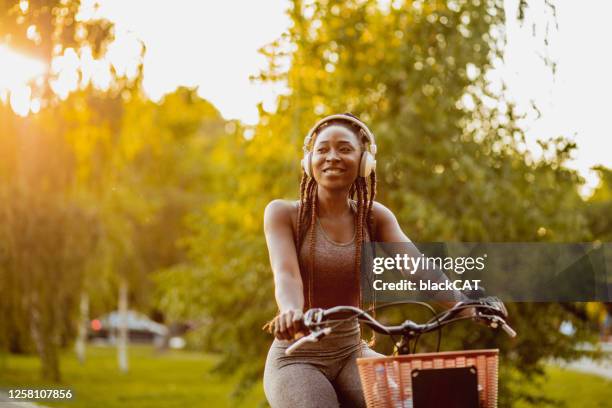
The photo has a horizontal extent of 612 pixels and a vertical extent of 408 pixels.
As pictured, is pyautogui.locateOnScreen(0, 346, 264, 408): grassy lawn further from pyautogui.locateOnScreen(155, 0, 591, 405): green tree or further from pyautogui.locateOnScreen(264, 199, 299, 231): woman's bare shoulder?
pyautogui.locateOnScreen(264, 199, 299, 231): woman's bare shoulder

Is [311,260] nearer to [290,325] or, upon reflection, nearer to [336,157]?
[336,157]

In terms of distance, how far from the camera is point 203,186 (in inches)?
1271

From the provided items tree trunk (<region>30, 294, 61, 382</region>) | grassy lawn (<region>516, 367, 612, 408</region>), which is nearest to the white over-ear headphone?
grassy lawn (<region>516, 367, 612, 408</region>)

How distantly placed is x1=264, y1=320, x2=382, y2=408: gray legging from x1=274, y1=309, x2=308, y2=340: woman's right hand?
0.90 ft

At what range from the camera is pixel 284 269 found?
2.97 meters

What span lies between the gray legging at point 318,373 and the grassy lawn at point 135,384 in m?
8.56

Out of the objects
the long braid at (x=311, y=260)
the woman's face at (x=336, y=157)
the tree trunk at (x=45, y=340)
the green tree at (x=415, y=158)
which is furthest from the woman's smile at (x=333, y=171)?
the tree trunk at (x=45, y=340)

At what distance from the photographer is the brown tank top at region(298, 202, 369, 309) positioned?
3092mm

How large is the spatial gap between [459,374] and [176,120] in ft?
87.0

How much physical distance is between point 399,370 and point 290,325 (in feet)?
1.20

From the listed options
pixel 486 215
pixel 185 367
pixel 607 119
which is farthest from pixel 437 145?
pixel 185 367

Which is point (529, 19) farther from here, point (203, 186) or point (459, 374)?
point (203, 186)

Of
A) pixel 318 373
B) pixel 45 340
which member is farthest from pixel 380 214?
pixel 45 340

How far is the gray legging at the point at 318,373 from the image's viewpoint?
9.24 feet
